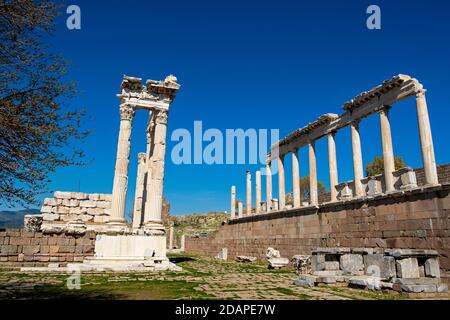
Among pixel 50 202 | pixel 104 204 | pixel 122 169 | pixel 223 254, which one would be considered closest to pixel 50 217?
pixel 50 202

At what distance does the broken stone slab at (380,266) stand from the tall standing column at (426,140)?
13.9 ft

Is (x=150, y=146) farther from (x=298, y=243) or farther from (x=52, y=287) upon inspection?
(x=52, y=287)

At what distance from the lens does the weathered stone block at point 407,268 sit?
8.22 meters

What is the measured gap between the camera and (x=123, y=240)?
1457 centimetres

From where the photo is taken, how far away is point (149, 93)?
56.7 feet

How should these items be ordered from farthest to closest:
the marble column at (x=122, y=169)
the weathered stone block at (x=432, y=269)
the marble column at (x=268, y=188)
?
the marble column at (x=268, y=188)
the marble column at (x=122, y=169)
the weathered stone block at (x=432, y=269)

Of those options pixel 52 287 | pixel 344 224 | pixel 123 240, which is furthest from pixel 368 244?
pixel 52 287

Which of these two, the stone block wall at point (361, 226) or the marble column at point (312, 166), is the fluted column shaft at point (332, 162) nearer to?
the marble column at point (312, 166)

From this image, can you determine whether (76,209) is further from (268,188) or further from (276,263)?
(268,188)

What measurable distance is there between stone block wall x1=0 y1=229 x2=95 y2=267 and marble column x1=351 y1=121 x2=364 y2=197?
42.4ft

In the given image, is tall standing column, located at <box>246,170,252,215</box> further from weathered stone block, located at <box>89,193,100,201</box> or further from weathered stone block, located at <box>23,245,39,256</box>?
weathered stone block, located at <box>23,245,39,256</box>

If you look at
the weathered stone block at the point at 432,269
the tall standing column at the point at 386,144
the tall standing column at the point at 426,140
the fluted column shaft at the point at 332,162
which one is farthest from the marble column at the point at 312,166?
the weathered stone block at the point at 432,269

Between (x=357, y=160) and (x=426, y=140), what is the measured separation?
4.58 meters
